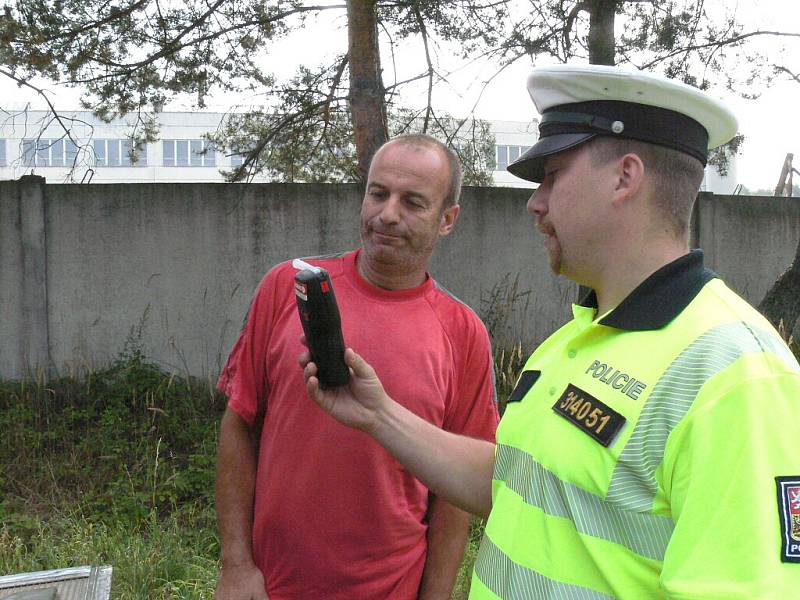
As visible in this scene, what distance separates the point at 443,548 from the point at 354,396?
0.72 meters

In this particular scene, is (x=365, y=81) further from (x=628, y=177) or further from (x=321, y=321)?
(x=628, y=177)

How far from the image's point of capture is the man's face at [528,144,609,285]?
4.49 ft

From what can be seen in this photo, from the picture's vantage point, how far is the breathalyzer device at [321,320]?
5.70 ft

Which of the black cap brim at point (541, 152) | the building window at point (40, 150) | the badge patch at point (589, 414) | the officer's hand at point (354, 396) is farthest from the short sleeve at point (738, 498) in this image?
the building window at point (40, 150)

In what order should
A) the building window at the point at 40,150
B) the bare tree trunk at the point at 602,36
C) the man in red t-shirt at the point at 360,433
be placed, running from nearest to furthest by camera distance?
the man in red t-shirt at the point at 360,433
the bare tree trunk at the point at 602,36
the building window at the point at 40,150

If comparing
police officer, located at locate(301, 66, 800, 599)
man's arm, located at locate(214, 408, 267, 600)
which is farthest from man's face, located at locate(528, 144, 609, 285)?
man's arm, located at locate(214, 408, 267, 600)

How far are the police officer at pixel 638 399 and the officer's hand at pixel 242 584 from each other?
810 mm

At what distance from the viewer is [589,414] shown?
3.98 feet

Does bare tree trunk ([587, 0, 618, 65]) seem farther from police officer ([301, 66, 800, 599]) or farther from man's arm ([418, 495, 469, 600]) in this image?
police officer ([301, 66, 800, 599])

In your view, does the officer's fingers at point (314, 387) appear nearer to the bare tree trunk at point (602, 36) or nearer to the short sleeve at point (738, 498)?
the short sleeve at point (738, 498)

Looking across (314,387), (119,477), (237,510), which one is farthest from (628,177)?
(119,477)

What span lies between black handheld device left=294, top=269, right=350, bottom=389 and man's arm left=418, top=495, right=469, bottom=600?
0.73 m

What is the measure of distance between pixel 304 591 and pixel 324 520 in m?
0.20

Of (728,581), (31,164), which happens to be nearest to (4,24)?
(31,164)
